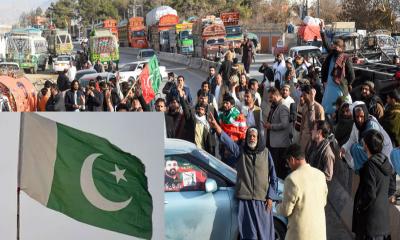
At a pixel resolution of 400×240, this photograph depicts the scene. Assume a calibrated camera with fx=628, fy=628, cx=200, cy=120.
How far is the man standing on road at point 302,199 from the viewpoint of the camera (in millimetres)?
5316

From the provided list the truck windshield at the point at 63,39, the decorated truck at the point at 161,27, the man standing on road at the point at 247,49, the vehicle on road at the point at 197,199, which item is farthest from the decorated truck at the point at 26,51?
the vehicle on road at the point at 197,199

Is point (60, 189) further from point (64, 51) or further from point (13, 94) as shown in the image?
point (64, 51)

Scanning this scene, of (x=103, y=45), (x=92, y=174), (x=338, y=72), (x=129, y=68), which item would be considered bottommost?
(x=129, y=68)

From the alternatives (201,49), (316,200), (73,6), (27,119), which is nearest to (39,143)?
(27,119)

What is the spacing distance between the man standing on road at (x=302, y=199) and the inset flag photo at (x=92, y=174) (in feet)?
5.82

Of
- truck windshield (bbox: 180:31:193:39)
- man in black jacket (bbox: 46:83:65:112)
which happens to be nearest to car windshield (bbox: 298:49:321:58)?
man in black jacket (bbox: 46:83:65:112)

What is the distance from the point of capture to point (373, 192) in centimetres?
585

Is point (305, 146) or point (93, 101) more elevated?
point (93, 101)

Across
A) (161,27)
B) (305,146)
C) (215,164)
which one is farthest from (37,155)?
(161,27)

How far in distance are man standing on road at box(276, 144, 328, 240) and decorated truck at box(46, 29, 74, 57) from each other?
54.1 meters

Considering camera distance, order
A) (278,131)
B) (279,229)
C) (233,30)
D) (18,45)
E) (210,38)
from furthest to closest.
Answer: (18,45)
(233,30)
(210,38)
(278,131)
(279,229)

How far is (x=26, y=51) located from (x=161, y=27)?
60.0 feet

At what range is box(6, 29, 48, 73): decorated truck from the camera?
157ft

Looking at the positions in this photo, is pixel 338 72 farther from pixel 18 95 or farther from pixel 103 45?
pixel 103 45
